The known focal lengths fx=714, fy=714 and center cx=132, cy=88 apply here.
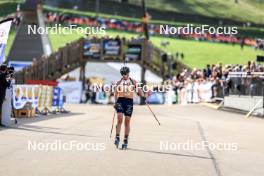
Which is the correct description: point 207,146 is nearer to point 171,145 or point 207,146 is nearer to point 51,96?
point 171,145

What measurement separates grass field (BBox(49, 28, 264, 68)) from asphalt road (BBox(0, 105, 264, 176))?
140ft

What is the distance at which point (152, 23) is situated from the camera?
9038cm

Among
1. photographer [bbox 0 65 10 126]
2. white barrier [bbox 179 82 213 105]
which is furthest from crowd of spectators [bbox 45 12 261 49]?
photographer [bbox 0 65 10 126]

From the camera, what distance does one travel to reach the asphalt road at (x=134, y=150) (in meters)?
11.6

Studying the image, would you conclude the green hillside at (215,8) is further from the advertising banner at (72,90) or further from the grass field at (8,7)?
the advertising banner at (72,90)

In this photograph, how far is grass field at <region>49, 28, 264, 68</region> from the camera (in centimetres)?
6594

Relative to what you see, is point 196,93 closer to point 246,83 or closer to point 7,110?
point 246,83

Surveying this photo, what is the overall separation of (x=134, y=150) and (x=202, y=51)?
192 feet

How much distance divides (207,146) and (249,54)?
2196 inches

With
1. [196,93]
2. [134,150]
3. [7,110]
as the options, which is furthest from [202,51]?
[134,150]

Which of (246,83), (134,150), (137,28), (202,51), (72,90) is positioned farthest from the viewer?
(137,28)

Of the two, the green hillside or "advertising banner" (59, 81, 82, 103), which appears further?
the green hillside

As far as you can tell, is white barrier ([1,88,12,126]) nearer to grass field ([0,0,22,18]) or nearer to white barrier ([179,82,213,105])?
white barrier ([179,82,213,105])

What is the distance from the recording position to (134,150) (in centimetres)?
1461
